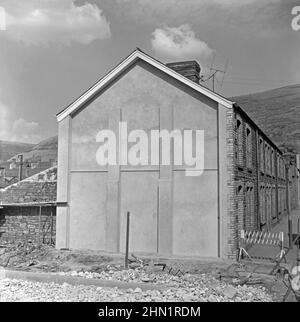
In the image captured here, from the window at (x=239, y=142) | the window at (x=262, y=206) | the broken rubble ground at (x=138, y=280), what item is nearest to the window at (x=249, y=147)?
the window at (x=239, y=142)

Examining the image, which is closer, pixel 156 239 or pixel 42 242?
pixel 156 239

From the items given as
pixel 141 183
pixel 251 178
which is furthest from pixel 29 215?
pixel 251 178

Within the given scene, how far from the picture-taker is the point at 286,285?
9891 mm

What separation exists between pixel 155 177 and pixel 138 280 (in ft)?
16.0

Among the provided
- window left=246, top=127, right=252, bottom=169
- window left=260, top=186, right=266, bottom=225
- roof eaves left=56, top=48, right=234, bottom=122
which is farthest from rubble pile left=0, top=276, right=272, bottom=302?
window left=260, top=186, right=266, bottom=225

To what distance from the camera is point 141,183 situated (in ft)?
48.6

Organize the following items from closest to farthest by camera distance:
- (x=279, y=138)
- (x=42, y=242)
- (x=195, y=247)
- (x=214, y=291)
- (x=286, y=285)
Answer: (x=214, y=291) → (x=286, y=285) → (x=195, y=247) → (x=42, y=242) → (x=279, y=138)

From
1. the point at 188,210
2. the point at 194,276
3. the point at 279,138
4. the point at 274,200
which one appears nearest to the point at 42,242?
the point at 188,210

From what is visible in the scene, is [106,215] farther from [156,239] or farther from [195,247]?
[195,247]

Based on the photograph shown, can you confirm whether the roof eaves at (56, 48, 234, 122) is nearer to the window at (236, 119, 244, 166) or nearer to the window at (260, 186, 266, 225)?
the window at (236, 119, 244, 166)

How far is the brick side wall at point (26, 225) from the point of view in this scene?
17297 millimetres

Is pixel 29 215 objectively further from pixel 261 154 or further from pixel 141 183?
pixel 261 154

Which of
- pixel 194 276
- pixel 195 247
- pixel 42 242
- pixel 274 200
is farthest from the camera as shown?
pixel 274 200

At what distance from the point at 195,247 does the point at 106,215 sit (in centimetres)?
390
